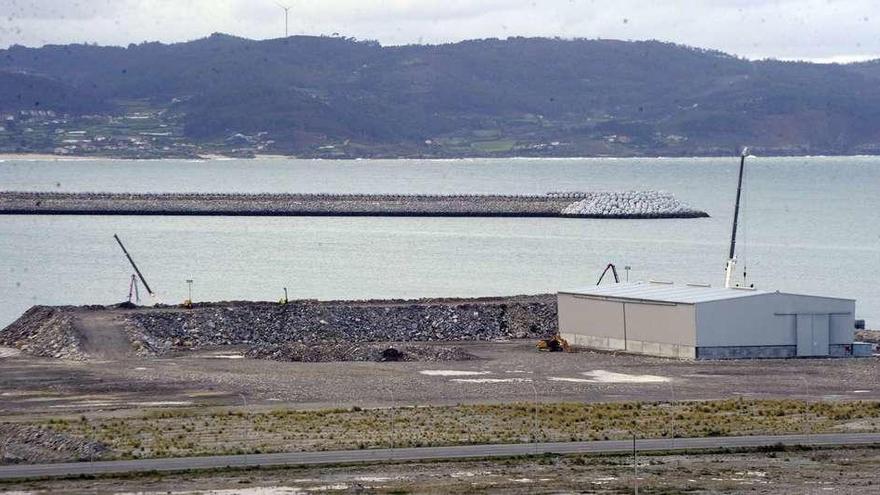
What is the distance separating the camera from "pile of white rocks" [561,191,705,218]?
490 feet

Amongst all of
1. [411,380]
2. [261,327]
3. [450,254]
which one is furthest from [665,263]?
[411,380]

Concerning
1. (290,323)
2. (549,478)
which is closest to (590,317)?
(290,323)

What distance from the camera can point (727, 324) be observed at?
51875mm

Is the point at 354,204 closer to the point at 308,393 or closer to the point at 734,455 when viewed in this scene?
the point at 308,393

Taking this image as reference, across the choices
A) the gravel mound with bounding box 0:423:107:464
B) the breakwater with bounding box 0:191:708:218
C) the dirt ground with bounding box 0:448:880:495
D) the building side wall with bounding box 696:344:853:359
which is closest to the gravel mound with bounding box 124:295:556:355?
the building side wall with bounding box 696:344:853:359

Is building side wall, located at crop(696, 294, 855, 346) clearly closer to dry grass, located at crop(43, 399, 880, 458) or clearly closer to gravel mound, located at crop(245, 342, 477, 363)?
gravel mound, located at crop(245, 342, 477, 363)

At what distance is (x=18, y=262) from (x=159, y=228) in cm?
3438

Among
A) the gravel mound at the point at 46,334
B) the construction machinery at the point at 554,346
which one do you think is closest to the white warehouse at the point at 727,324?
the construction machinery at the point at 554,346

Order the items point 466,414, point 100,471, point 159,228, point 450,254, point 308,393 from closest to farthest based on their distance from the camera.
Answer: point 100,471, point 466,414, point 308,393, point 450,254, point 159,228

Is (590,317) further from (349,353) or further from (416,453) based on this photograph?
(416,453)

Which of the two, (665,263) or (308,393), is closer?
(308,393)

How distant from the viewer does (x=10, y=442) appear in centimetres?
3509

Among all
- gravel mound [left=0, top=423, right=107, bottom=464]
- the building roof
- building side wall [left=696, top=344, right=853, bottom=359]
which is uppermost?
the building roof

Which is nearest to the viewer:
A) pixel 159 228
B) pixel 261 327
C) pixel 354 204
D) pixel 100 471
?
pixel 100 471
